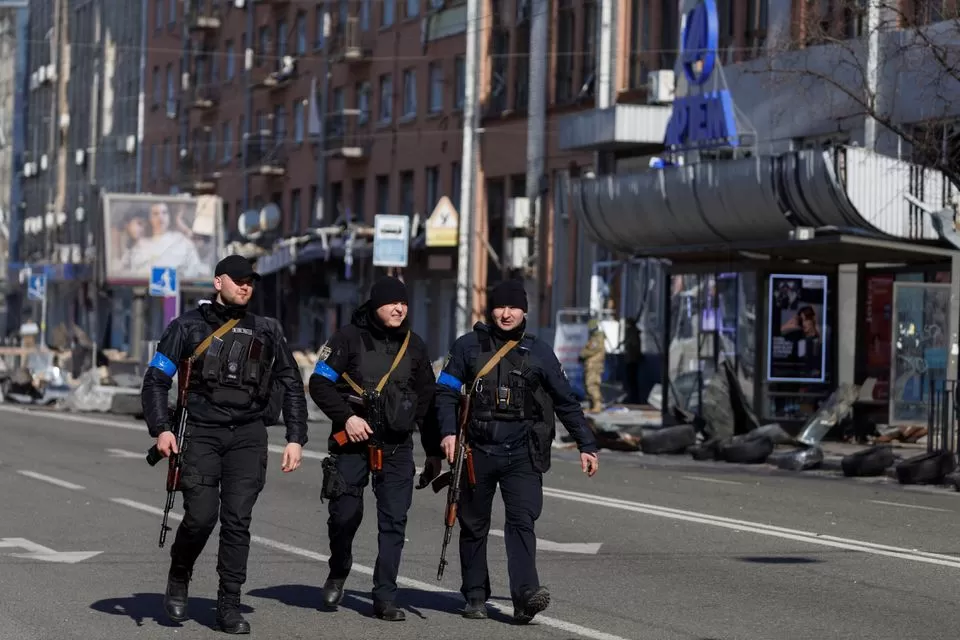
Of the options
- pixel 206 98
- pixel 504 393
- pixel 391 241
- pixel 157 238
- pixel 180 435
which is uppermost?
pixel 206 98

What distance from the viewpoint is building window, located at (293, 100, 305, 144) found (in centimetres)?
6338

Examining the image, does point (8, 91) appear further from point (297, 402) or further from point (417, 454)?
point (297, 402)

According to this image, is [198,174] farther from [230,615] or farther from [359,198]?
[230,615]

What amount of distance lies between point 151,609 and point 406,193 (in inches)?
1786

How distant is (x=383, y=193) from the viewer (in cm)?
5738

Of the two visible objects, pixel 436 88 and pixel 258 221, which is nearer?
pixel 436 88

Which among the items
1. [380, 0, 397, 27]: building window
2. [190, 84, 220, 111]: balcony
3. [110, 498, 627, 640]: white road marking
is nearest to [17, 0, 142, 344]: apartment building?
[190, 84, 220, 111]: balcony

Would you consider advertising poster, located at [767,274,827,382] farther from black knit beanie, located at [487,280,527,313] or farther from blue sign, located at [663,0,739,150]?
black knit beanie, located at [487,280,527,313]

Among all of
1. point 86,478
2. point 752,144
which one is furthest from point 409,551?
point 752,144

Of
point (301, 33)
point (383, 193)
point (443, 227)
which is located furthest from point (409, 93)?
point (301, 33)

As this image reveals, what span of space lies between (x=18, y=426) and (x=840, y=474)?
12909 mm

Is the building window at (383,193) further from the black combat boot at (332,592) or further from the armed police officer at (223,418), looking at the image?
the armed police officer at (223,418)

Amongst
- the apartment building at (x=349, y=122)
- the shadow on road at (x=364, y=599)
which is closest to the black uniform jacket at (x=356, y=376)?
the shadow on road at (x=364, y=599)

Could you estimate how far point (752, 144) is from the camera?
118 feet
